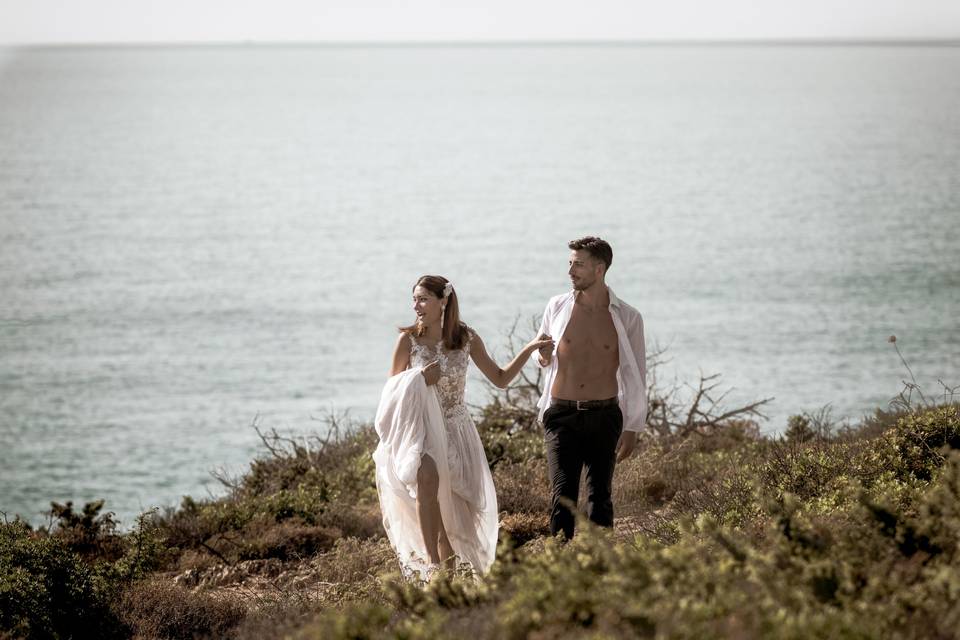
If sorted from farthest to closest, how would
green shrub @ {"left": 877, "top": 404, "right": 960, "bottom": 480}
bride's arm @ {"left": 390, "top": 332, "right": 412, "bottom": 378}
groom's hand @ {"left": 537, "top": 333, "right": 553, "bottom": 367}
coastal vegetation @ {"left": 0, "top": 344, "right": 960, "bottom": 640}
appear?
green shrub @ {"left": 877, "top": 404, "right": 960, "bottom": 480}, groom's hand @ {"left": 537, "top": 333, "right": 553, "bottom": 367}, bride's arm @ {"left": 390, "top": 332, "right": 412, "bottom": 378}, coastal vegetation @ {"left": 0, "top": 344, "right": 960, "bottom": 640}

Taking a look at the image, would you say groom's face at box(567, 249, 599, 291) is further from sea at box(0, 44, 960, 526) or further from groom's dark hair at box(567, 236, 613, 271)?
sea at box(0, 44, 960, 526)

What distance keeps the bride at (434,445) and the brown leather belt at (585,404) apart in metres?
0.41

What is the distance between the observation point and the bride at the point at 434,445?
27.9 feet

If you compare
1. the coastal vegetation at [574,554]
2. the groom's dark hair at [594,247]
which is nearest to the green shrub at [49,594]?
the coastal vegetation at [574,554]

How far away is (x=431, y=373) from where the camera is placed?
28.2 feet

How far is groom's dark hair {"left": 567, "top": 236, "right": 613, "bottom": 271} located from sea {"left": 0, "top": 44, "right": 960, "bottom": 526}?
21.0ft

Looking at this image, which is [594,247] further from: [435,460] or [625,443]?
[435,460]

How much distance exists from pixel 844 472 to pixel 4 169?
12524 cm

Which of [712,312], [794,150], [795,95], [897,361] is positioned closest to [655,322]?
Result: [712,312]

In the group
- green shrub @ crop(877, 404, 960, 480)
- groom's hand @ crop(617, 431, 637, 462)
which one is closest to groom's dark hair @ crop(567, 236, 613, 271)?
groom's hand @ crop(617, 431, 637, 462)

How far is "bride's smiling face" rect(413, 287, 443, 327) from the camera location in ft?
27.9

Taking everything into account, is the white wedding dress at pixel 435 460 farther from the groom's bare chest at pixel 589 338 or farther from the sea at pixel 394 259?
the sea at pixel 394 259

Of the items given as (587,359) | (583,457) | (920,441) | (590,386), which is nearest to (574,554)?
Result: (583,457)

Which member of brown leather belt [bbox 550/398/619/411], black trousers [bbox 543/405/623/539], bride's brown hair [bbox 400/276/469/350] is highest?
bride's brown hair [bbox 400/276/469/350]
